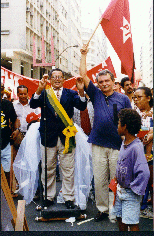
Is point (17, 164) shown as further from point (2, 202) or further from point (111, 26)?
point (111, 26)

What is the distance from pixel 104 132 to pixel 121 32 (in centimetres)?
132

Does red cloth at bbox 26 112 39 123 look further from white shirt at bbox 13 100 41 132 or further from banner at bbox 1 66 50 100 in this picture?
banner at bbox 1 66 50 100

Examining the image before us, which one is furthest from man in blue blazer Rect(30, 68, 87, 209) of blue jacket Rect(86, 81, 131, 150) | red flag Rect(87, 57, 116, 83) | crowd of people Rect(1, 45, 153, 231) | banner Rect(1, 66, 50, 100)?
red flag Rect(87, 57, 116, 83)

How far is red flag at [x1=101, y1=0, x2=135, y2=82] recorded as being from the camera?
3.97m

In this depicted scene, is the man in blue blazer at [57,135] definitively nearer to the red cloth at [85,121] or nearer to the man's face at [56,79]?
the man's face at [56,79]

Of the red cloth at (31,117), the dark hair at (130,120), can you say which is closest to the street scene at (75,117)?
the dark hair at (130,120)

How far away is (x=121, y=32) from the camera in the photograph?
414 cm

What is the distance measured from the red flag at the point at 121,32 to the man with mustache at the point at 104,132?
38cm

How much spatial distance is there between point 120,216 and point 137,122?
93 centimetres

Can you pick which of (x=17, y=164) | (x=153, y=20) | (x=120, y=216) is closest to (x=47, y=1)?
(x=153, y=20)

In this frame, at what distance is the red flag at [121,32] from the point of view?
3973mm

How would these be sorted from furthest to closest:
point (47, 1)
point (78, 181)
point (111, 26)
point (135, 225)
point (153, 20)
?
point (78, 181), point (111, 26), point (47, 1), point (135, 225), point (153, 20)

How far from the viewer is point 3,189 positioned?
2746mm

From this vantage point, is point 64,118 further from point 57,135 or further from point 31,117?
point 31,117
